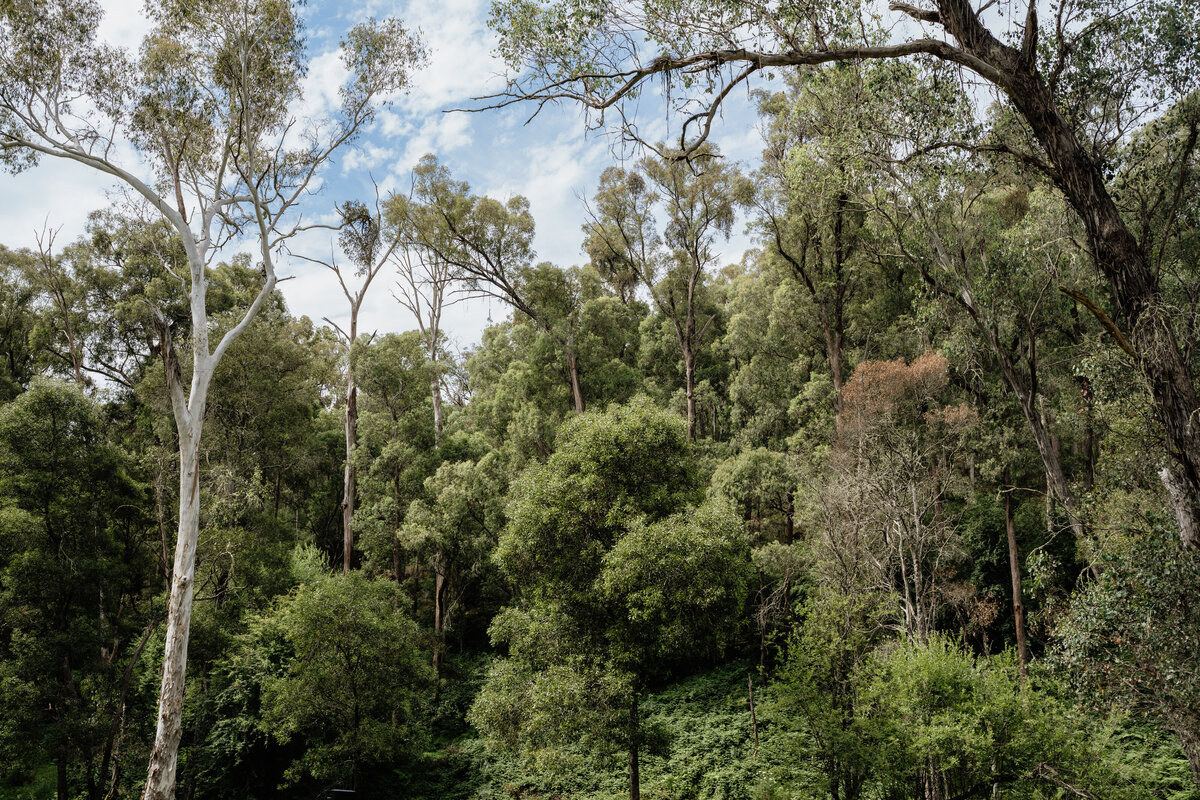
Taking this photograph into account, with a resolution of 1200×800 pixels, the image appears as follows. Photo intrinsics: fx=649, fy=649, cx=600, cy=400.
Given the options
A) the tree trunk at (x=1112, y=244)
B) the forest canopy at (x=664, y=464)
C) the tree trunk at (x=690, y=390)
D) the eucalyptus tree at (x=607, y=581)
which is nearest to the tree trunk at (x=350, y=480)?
the forest canopy at (x=664, y=464)

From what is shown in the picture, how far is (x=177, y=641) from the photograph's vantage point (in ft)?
34.1

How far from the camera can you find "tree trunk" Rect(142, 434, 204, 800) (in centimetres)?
982

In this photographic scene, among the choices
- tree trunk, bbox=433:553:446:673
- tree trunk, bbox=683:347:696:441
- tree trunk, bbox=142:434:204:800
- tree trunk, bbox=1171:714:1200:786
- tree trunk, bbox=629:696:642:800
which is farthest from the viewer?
tree trunk, bbox=683:347:696:441

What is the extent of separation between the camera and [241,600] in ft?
52.3

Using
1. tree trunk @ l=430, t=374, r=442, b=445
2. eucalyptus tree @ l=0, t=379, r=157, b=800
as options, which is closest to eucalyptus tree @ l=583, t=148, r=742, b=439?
tree trunk @ l=430, t=374, r=442, b=445

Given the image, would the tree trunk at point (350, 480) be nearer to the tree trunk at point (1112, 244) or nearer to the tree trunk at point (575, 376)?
the tree trunk at point (575, 376)

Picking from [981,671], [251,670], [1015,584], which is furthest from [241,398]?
[1015,584]

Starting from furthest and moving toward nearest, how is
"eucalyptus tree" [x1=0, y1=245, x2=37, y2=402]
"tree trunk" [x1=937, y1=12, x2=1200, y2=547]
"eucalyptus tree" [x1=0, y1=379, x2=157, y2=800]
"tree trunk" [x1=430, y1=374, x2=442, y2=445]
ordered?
"tree trunk" [x1=430, y1=374, x2=442, y2=445]
"eucalyptus tree" [x1=0, y1=245, x2=37, y2=402]
"eucalyptus tree" [x1=0, y1=379, x2=157, y2=800]
"tree trunk" [x1=937, y1=12, x2=1200, y2=547]

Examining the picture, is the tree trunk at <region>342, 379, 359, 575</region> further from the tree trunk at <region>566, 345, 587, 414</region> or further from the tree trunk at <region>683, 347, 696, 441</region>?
the tree trunk at <region>683, 347, 696, 441</region>

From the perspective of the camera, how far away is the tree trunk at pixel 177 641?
387 inches

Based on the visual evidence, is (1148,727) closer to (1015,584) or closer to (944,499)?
(1015,584)

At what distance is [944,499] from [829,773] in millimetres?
11019

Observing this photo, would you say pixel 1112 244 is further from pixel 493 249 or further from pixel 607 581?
pixel 493 249

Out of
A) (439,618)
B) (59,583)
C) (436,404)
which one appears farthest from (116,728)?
(436,404)
